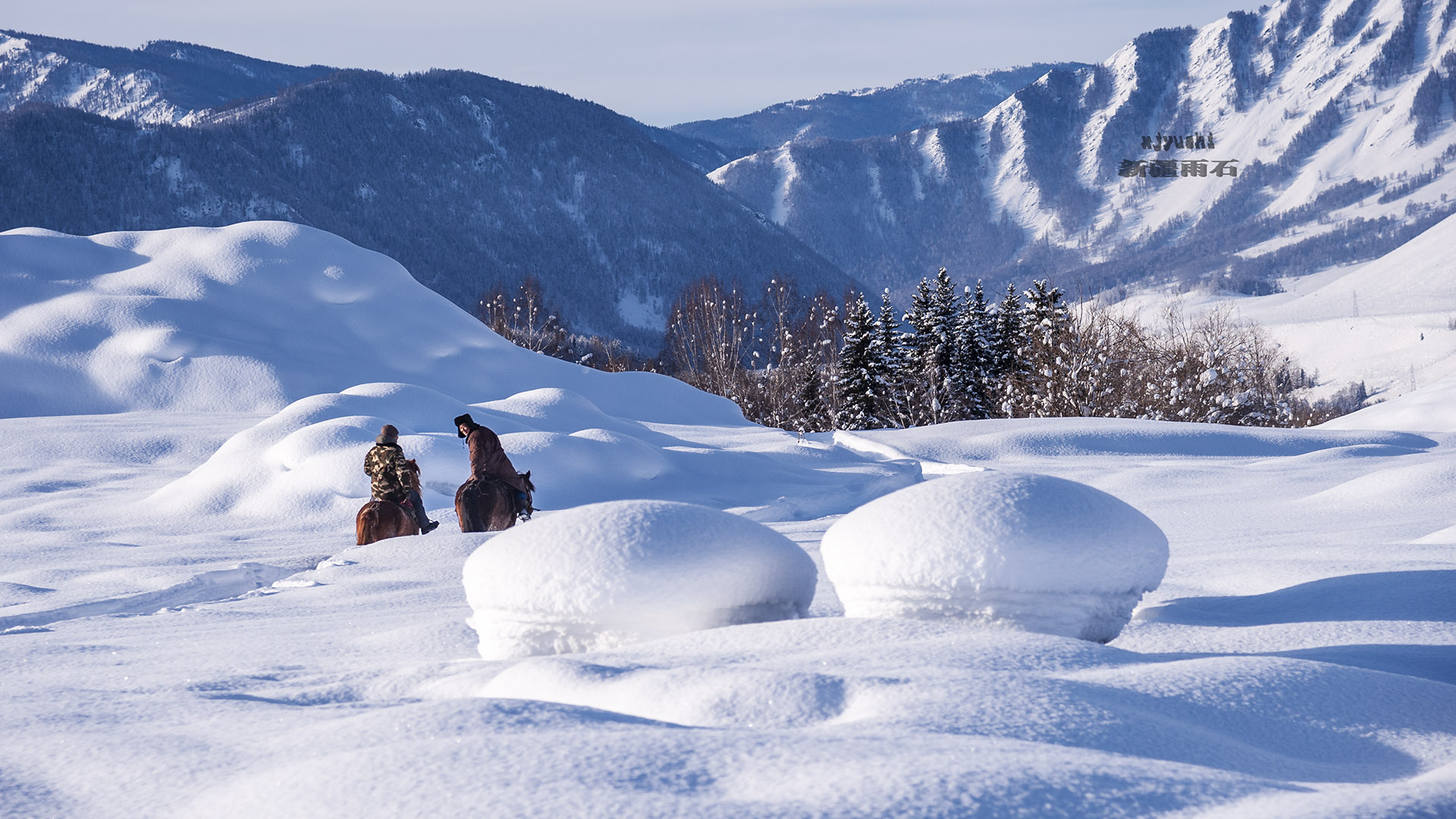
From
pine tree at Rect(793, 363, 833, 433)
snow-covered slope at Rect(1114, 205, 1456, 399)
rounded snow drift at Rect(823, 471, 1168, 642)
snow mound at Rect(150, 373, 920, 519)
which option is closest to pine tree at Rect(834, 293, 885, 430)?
pine tree at Rect(793, 363, 833, 433)

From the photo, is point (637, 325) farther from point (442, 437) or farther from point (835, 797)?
point (835, 797)

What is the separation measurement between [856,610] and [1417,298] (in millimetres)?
153993

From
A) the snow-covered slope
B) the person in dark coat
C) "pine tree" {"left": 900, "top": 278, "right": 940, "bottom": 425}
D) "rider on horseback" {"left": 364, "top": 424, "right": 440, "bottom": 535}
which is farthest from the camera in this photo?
the snow-covered slope

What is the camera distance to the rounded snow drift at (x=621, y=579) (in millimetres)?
3912

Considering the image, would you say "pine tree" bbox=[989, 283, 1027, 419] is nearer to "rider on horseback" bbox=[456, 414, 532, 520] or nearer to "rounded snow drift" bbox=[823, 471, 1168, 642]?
"rider on horseback" bbox=[456, 414, 532, 520]

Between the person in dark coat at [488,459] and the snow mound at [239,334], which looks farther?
the snow mound at [239,334]

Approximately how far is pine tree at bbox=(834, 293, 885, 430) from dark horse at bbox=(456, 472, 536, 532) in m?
24.2

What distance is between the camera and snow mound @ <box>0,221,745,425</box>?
19.5 m

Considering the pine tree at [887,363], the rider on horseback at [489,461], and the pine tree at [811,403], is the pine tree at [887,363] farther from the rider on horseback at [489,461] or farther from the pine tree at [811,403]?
the rider on horseback at [489,461]

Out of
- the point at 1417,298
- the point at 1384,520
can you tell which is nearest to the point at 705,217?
the point at 1417,298

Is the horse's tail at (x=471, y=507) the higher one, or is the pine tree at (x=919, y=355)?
the pine tree at (x=919, y=355)

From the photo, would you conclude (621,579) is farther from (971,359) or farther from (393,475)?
(971,359)

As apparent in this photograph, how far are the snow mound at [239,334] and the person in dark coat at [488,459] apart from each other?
338 inches

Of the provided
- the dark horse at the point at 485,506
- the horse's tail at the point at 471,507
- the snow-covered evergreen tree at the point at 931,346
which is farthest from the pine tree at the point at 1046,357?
the horse's tail at the point at 471,507
